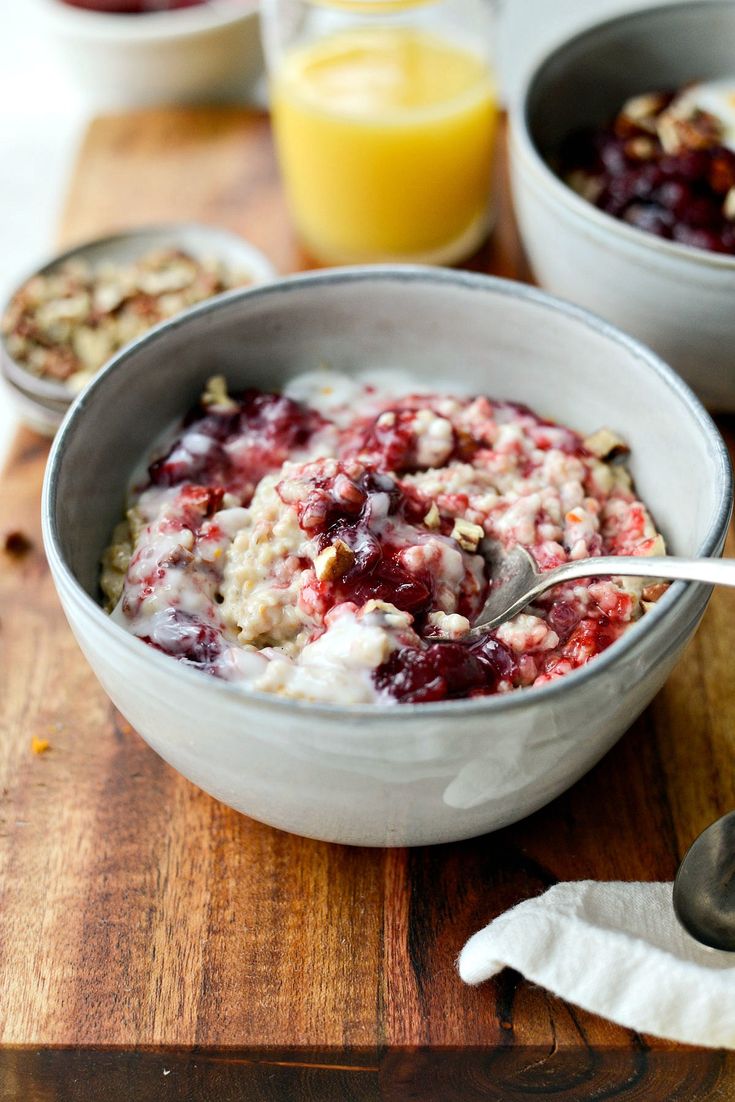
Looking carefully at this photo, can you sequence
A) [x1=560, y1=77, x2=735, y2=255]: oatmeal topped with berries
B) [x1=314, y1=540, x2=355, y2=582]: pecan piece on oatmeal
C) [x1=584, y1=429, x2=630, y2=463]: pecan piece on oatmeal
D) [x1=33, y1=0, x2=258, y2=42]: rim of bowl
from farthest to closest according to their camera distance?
[x1=33, y1=0, x2=258, y2=42]: rim of bowl → [x1=560, y1=77, x2=735, y2=255]: oatmeal topped with berries → [x1=584, y1=429, x2=630, y2=463]: pecan piece on oatmeal → [x1=314, y1=540, x2=355, y2=582]: pecan piece on oatmeal

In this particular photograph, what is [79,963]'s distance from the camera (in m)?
1.20

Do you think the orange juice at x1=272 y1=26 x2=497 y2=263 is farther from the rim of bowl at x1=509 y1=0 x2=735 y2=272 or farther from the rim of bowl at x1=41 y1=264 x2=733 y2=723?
the rim of bowl at x1=41 y1=264 x2=733 y2=723

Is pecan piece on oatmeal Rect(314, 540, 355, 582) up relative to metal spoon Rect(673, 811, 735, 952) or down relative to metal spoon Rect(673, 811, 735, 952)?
up

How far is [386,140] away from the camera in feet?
6.31

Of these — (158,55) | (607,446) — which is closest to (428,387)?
(607,446)

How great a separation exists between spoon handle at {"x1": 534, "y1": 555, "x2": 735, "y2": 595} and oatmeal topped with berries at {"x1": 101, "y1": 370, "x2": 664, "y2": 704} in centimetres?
4

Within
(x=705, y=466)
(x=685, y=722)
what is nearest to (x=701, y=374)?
(x=705, y=466)

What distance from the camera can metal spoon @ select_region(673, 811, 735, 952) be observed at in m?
1.17

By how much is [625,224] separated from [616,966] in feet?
3.45

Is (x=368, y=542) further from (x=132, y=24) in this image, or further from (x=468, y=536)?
(x=132, y=24)

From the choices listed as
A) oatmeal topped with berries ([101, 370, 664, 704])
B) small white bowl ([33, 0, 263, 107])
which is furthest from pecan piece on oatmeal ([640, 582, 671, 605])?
small white bowl ([33, 0, 263, 107])

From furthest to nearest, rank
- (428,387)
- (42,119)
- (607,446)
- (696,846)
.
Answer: (42,119) → (428,387) → (607,446) → (696,846)

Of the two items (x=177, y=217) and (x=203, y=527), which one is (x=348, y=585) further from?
(x=177, y=217)

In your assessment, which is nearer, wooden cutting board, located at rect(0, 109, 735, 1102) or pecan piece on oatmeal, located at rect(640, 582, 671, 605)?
wooden cutting board, located at rect(0, 109, 735, 1102)
